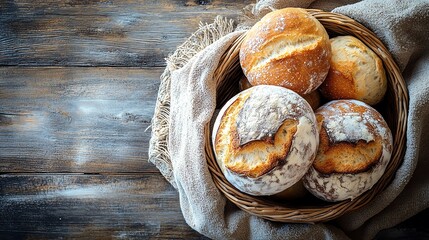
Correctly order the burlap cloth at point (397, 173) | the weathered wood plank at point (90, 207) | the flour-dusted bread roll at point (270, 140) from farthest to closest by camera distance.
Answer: the weathered wood plank at point (90, 207)
the burlap cloth at point (397, 173)
the flour-dusted bread roll at point (270, 140)

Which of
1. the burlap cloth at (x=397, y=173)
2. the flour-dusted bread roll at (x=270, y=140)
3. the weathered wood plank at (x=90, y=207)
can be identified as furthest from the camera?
the weathered wood plank at (x=90, y=207)

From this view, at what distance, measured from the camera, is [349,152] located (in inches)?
36.7

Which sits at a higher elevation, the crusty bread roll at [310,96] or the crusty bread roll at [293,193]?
the crusty bread roll at [310,96]

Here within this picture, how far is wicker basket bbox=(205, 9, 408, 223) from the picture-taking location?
A: 38.8 inches

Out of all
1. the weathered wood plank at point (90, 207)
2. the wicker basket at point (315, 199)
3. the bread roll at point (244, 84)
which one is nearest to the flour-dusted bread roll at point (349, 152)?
the wicker basket at point (315, 199)

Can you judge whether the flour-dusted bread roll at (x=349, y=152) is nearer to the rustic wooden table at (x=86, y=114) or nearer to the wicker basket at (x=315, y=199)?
the wicker basket at (x=315, y=199)

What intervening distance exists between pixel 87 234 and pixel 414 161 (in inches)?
36.0

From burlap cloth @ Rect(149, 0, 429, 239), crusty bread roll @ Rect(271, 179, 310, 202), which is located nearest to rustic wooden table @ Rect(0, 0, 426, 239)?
burlap cloth @ Rect(149, 0, 429, 239)

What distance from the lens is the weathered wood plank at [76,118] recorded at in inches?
53.6

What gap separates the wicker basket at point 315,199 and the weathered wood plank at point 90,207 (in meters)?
0.35

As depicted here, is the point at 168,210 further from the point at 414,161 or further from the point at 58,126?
the point at 414,161

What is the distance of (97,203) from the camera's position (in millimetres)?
1345

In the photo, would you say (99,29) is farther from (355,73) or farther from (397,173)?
(397,173)

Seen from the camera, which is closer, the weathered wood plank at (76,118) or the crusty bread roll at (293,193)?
the crusty bread roll at (293,193)
